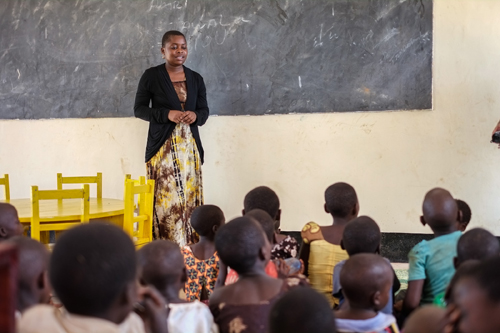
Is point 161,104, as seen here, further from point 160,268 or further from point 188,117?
point 160,268

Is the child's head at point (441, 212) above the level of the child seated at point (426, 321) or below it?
above

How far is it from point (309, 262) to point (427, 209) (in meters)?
0.58

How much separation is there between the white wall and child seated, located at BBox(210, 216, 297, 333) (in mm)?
3142

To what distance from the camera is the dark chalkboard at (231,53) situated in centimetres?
472

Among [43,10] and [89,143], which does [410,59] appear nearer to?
[89,143]

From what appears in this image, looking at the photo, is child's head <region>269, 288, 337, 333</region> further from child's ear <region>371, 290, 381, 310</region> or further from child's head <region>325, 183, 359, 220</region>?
child's head <region>325, 183, 359, 220</region>

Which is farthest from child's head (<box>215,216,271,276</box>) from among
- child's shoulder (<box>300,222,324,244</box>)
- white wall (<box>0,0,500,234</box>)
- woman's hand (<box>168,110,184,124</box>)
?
white wall (<box>0,0,500,234</box>)

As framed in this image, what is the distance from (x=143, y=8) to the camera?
204 inches

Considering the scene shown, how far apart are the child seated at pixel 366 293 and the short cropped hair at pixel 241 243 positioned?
0.98 ft

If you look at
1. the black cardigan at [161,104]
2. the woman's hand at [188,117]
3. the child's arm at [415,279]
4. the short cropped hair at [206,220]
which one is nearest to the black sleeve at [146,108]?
the black cardigan at [161,104]

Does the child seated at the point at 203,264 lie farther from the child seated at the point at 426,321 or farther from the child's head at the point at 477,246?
the child seated at the point at 426,321

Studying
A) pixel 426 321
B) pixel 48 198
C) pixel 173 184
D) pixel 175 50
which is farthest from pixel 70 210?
pixel 426 321

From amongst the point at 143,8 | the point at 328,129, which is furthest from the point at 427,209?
the point at 143,8

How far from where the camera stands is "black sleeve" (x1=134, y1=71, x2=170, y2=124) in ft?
14.1
